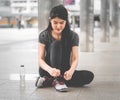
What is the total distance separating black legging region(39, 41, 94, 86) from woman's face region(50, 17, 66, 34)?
0.90ft

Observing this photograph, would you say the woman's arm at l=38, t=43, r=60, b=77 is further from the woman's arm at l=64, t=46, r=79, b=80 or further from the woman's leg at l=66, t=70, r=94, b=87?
the woman's leg at l=66, t=70, r=94, b=87

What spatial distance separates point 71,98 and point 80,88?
130cm

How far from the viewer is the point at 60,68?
9.59m

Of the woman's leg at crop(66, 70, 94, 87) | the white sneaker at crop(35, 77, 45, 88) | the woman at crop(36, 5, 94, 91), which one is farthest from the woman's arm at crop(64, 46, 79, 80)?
the white sneaker at crop(35, 77, 45, 88)

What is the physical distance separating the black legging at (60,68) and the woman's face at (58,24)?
275 mm

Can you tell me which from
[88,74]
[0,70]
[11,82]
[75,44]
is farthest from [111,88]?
[0,70]

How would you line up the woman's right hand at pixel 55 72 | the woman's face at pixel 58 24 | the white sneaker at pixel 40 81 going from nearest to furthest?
the woman's right hand at pixel 55 72, the woman's face at pixel 58 24, the white sneaker at pixel 40 81

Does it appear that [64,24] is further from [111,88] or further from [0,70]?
[0,70]

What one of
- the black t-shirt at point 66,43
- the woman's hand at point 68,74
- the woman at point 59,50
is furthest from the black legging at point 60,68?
the woman's hand at point 68,74

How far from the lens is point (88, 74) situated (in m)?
9.88

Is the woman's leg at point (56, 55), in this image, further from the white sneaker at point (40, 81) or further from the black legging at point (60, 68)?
the white sneaker at point (40, 81)

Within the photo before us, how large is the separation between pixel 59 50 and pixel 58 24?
0.54 meters

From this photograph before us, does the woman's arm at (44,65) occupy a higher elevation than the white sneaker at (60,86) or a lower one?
higher

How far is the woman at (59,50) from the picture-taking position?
30.9 feet
